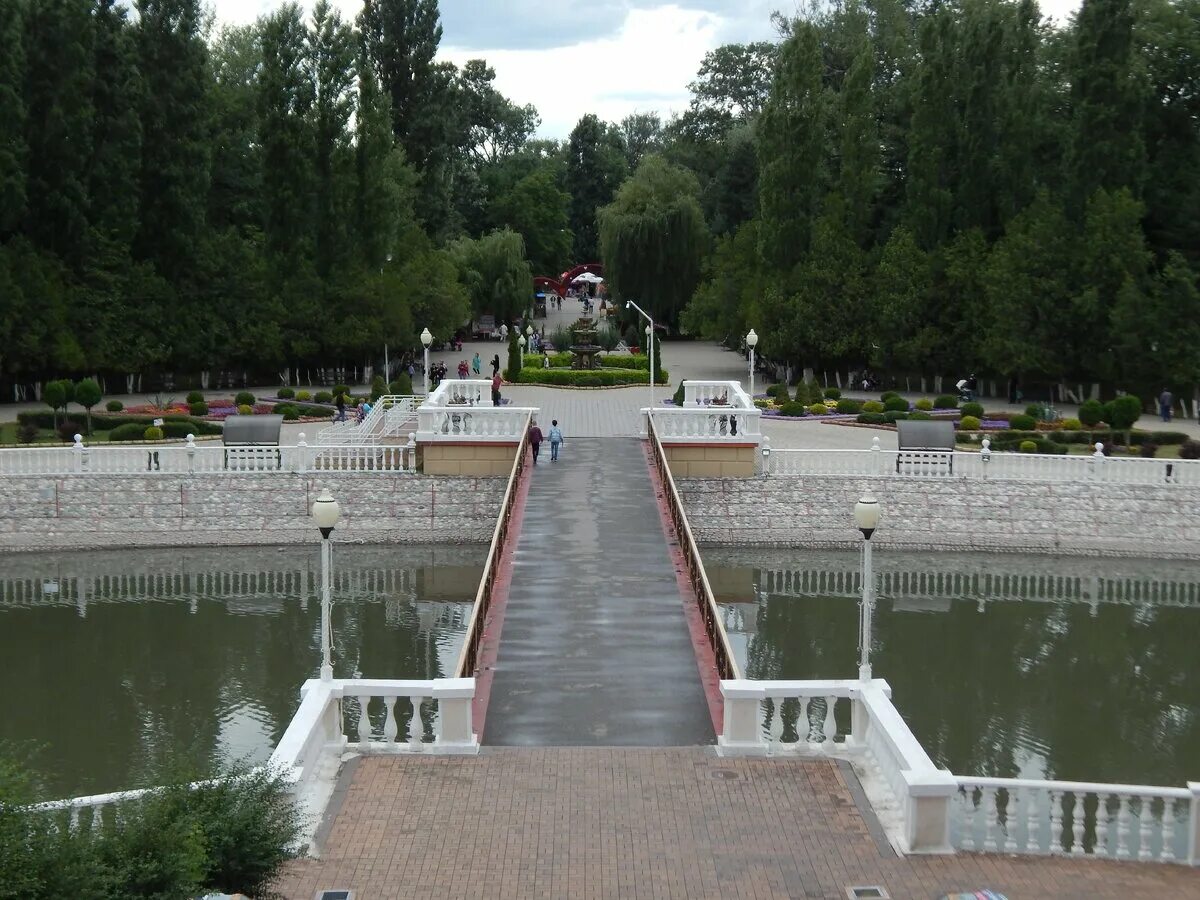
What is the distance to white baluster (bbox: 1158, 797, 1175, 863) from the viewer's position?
10768 millimetres

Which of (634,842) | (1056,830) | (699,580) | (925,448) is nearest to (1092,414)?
(925,448)

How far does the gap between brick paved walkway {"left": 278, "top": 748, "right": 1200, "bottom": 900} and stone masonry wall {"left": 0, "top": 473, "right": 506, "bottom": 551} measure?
59.8 feet

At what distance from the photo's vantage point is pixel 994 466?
30.2 meters

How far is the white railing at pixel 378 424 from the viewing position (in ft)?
110

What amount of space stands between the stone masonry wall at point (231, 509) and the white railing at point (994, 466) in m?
7.07

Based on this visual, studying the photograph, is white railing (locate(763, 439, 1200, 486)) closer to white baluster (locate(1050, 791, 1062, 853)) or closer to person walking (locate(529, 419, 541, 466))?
person walking (locate(529, 419, 541, 466))

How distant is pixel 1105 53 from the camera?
134 ft

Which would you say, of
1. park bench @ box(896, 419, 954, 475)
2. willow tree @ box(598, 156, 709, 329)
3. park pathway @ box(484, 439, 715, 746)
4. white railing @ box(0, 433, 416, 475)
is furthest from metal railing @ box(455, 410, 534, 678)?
willow tree @ box(598, 156, 709, 329)

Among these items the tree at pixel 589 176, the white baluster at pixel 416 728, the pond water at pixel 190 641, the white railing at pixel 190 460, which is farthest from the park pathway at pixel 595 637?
the tree at pixel 589 176

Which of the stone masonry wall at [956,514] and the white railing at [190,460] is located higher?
the white railing at [190,460]

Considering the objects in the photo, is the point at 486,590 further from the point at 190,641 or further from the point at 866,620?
the point at 190,641

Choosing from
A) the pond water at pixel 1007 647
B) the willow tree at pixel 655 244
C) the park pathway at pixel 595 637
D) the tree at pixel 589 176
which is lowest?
the pond water at pixel 1007 647

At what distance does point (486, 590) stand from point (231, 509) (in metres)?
14.1

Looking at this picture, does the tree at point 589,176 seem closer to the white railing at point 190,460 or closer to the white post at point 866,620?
the white railing at point 190,460
